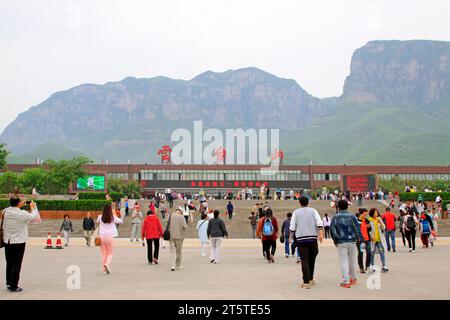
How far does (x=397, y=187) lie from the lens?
82688 mm

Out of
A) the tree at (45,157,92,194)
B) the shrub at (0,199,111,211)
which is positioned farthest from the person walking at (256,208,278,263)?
the tree at (45,157,92,194)

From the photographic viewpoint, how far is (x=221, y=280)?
486 inches

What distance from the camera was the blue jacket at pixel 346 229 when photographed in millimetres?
11375

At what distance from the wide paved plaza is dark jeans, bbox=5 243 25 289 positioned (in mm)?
252

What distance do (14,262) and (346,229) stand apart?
6.42 metres

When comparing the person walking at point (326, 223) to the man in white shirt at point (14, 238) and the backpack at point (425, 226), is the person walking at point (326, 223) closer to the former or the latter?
the backpack at point (425, 226)

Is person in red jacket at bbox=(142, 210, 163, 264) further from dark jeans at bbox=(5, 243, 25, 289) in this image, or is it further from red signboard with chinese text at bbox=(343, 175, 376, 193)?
red signboard with chinese text at bbox=(343, 175, 376, 193)

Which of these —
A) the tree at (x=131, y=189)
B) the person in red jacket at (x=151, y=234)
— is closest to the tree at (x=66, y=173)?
the tree at (x=131, y=189)

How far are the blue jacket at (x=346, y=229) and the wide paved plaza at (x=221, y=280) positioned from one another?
3.06 feet

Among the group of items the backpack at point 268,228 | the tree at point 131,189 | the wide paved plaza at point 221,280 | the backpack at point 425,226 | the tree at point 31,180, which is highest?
the tree at point 31,180

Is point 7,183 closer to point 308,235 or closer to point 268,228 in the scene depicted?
point 268,228

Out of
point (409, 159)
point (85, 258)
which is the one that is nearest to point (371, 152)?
point (409, 159)

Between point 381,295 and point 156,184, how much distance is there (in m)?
95.1
